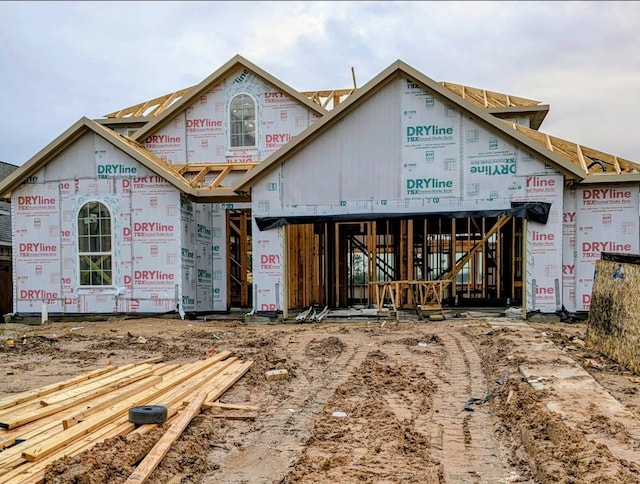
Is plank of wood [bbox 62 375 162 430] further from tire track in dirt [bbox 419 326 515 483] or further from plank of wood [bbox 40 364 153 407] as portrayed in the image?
tire track in dirt [bbox 419 326 515 483]

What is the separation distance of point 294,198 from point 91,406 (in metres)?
8.65

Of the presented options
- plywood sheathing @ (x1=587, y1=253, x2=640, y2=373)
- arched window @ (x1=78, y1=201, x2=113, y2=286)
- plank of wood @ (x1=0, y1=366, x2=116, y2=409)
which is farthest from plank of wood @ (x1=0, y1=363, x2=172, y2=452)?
arched window @ (x1=78, y1=201, x2=113, y2=286)

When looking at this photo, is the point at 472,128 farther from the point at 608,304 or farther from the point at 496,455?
the point at 496,455

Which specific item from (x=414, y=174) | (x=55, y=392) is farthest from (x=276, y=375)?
(x=414, y=174)

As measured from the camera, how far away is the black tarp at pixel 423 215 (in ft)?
39.7

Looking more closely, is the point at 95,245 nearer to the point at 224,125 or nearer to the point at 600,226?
the point at 224,125

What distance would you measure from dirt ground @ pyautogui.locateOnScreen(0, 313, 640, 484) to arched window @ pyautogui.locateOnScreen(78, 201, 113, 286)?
3596 millimetres

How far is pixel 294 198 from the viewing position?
1339cm

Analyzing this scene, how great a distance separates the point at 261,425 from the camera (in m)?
5.32

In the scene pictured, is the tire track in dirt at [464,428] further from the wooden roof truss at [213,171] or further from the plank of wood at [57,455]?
the wooden roof truss at [213,171]

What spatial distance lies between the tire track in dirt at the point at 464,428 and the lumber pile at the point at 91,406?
2421 millimetres

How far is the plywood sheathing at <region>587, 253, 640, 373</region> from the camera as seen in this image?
7.50 m

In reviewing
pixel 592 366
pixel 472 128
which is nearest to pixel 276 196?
pixel 472 128

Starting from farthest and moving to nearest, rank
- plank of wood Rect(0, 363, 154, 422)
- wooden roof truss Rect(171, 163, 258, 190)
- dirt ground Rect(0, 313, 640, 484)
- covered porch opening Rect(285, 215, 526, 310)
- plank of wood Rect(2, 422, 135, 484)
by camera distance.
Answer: covered porch opening Rect(285, 215, 526, 310) < wooden roof truss Rect(171, 163, 258, 190) < plank of wood Rect(0, 363, 154, 422) < dirt ground Rect(0, 313, 640, 484) < plank of wood Rect(2, 422, 135, 484)
